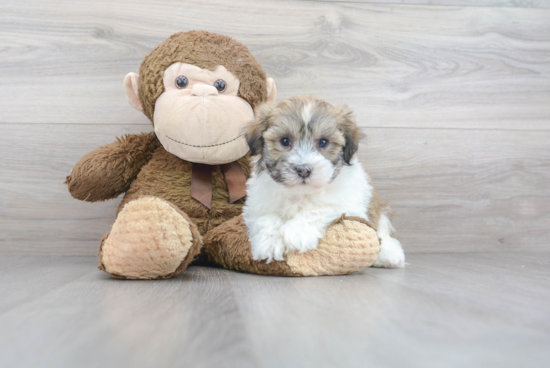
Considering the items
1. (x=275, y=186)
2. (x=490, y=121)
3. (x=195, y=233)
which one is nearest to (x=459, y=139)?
(x=490, y=121)

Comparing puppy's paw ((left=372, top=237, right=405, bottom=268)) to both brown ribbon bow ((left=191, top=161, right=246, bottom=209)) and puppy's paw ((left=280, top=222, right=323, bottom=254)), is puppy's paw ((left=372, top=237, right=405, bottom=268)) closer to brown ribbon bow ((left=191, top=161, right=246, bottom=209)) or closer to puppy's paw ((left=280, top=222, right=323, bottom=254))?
puppy's paw ((left=280, top=222, right=323, bottom=254))

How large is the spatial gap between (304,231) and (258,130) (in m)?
0.34

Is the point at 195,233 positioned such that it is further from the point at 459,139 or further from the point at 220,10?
the point at 459,139

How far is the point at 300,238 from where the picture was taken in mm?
1241

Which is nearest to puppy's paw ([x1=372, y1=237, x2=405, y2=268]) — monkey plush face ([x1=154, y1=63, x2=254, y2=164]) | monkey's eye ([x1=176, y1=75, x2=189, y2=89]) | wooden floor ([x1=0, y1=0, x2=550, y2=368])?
wooden floor ([x1=0, y1=0, x2=550, y2=368])

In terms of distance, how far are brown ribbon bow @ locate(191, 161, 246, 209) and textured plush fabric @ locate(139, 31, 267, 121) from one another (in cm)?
25

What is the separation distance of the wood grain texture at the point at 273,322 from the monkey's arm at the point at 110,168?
0.36 meters

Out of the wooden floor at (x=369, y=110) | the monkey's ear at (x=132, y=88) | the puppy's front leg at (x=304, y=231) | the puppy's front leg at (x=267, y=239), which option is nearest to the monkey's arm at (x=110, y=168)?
the monkey's ear at (x=132, y=88)

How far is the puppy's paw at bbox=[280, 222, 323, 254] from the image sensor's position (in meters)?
1.24

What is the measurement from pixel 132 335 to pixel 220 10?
1.54 m

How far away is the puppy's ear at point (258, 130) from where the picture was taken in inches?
52.9

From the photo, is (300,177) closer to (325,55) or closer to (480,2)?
(325,55)

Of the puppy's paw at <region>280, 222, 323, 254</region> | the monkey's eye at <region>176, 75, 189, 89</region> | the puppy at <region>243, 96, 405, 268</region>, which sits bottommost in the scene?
the puppy's paw at <region>280, 222, 323, 254</region>

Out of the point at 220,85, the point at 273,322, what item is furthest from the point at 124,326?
the point at 220,85
